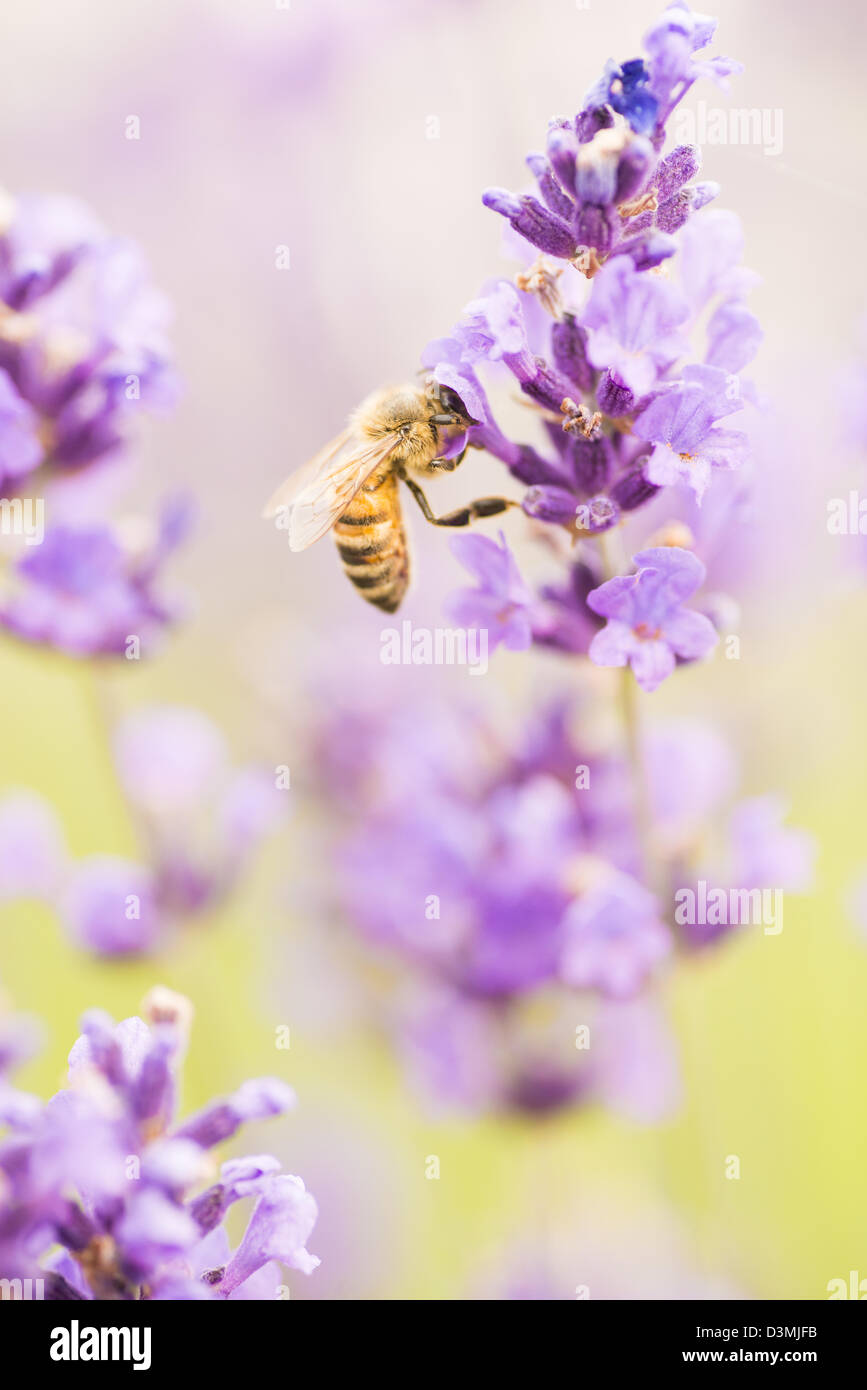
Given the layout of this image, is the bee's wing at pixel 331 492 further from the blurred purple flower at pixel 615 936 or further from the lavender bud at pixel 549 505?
the blurred purple flower at pixel 615 936

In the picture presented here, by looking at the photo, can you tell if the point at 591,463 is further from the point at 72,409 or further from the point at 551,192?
the point at 72,409

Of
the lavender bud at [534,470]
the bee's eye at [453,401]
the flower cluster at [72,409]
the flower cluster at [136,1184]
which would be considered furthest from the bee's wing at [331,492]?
the flower cluster at [136,1184]

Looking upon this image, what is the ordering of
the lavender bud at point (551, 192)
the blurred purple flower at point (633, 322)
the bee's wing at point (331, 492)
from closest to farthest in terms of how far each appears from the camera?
1. the blurred purple flower at point (633, 322)
2. the lavender bud at point (551, 192)
3. the bee's wing at point (331, 492)

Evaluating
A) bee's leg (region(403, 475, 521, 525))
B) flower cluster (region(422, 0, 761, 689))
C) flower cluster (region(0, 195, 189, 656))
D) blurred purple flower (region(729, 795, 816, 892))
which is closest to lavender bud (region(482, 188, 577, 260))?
flower cluster (region(422, 0, 761, 689))

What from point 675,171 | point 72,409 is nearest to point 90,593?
point 72,409

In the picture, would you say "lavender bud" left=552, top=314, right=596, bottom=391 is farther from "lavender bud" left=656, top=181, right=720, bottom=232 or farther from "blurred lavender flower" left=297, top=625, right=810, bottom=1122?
"blurred lavender flower" left=297, top=625, right=810, bottom=1122
